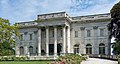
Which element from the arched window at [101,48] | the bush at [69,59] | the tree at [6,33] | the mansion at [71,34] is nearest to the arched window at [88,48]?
the mansion at [71,34]

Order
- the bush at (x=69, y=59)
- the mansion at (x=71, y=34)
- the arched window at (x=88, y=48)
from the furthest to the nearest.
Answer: the arched window at (x=88, y=48) → the mansion at (x=71, y=34) → the bush at (x=69, y=59)

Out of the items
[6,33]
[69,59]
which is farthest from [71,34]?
[69,59]

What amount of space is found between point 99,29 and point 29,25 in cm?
1574

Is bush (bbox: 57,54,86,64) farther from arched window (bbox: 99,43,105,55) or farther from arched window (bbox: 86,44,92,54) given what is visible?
arched window (bbox: 86,44,92,54)

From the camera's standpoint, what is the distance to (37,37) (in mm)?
44969

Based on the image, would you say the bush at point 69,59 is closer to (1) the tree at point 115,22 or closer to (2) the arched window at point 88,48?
(1) the tree at point 115,22

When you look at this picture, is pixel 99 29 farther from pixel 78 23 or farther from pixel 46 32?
pixel 46 32

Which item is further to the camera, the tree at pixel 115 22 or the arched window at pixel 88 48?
the arched window at pixel 88 48

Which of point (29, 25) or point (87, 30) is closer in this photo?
point (87, 30)

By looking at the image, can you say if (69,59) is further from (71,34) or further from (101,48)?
(71,34)

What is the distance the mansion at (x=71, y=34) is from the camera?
130 feet

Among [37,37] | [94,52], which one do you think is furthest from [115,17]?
[37,37]

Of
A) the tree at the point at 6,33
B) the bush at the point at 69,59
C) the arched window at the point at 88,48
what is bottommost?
the arched window at the point at 88,48

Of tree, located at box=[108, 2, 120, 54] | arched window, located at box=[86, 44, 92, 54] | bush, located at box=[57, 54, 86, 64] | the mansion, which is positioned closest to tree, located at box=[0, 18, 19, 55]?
the mansion
